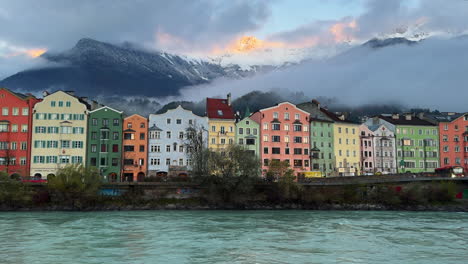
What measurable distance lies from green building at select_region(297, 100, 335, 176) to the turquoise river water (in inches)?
1718

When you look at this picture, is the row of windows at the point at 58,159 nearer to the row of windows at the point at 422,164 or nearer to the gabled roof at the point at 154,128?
the gabled roof at the point at 154,128

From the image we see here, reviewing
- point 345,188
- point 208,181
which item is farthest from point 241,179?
point 345,188

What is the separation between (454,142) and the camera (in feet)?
351

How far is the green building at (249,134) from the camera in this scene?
91000 mm

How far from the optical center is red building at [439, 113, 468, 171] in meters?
106

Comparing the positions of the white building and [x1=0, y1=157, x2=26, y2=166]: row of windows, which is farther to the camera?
the white building

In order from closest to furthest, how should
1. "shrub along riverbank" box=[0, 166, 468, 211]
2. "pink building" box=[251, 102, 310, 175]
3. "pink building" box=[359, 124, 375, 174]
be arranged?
"shrub along riverbank" box=[0, 166, 468, 211] → "pink building" box=[251, 102, 310, 175] → "pink building" box=[359, 124, 375, 174]

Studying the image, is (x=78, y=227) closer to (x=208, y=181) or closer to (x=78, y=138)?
(x=208, y=181)

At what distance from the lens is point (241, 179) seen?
70312mm

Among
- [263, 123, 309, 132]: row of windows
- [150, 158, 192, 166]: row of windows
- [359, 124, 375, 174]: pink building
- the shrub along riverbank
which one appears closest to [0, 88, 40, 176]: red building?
the shrub along riverbank

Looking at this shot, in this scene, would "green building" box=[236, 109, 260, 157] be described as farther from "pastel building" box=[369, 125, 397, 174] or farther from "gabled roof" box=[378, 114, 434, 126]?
→ "gabled roof" box=[378, 114, 434, 126]

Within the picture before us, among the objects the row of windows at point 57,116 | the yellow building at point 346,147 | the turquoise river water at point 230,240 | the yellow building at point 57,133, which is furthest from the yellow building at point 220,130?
the turquoise river water at point 230,240

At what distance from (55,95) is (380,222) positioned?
64.0m

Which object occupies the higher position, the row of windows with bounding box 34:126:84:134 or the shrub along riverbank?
the row of windows with bounding box 34:126:84:134
